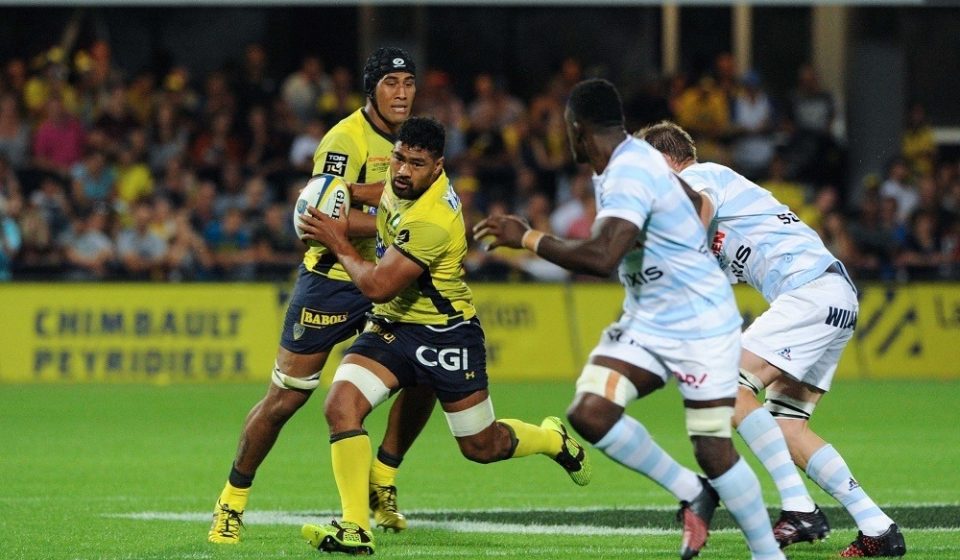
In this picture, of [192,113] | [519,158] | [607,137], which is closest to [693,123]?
[519,158]

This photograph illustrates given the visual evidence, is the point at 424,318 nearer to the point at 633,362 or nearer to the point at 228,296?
the point at 633,362

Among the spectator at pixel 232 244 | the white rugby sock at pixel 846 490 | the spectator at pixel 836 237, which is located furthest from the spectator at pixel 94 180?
the white rugby sock at pixel 846 490

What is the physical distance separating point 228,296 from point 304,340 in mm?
9961

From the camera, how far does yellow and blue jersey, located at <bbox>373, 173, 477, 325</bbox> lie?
725cm

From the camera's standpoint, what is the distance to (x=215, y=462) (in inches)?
441

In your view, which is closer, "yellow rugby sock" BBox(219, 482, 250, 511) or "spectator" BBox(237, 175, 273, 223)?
"yellow rugby sock" BBox(219, 482, 250, 511)

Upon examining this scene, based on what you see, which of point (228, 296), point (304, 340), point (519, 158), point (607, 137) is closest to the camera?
point (607, 137)

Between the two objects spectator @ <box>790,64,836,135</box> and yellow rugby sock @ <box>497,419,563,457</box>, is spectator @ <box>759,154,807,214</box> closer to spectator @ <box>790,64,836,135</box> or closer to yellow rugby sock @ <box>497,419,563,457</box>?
spectator @ <box>790,64,836,135</box>

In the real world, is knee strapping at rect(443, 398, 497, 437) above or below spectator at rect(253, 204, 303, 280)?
above

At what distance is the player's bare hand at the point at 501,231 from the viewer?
6227 millimetres

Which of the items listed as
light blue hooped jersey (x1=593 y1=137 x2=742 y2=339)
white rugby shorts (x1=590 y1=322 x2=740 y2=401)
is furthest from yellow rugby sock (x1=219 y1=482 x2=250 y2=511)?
light blue hooped jersey (x1=593 y1=137 x2=742 y2=339)

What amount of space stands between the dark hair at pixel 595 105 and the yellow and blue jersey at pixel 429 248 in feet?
3.65

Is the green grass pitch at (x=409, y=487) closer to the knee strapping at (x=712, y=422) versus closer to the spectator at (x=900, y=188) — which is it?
the knee strapping at (x=712, y=422)

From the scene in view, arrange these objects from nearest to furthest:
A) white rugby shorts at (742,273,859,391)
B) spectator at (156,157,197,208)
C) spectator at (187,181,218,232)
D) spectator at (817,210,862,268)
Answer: white rugby shorts at (742,273,859,391), spectator at (817,210,862,268), spectator at (187,181,218,232), spectator at (156,157,197,208)
